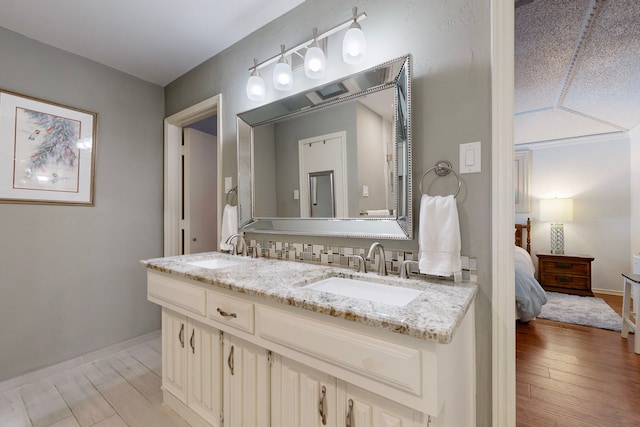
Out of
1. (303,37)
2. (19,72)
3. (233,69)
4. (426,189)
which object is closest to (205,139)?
(233,69)

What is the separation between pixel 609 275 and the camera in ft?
12.8

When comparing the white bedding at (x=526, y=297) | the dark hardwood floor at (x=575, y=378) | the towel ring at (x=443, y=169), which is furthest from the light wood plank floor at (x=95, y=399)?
the white bedding at (x=526, y=297)

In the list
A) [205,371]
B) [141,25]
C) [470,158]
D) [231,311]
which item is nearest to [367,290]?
[231,311]

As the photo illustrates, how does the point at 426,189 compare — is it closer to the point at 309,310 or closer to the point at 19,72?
the point at 309,310

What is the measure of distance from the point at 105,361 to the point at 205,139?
7.08ft

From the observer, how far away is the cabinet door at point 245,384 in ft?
3.61

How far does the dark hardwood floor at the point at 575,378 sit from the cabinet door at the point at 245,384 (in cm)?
146

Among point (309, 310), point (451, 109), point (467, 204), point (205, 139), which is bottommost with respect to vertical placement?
point (309, 310)

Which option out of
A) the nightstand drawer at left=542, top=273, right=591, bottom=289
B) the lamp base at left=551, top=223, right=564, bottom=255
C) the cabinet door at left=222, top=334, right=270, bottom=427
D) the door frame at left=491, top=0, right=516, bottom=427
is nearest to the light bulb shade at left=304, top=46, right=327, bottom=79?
the door frame at left=491, top=0, right=516, bottom=427

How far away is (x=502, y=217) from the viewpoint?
3.34 ft

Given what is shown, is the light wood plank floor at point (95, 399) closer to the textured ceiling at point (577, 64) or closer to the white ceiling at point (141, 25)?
the white ceiling at point (141, 25)

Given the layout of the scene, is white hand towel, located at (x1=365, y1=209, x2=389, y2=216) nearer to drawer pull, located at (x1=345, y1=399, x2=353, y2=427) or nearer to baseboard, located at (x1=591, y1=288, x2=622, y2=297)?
drawer pull, located at (x1=345, y1=399, x2=353, y2=427)

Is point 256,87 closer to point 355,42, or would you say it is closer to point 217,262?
point 355,42

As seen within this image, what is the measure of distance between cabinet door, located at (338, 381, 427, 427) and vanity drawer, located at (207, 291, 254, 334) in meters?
0.43
